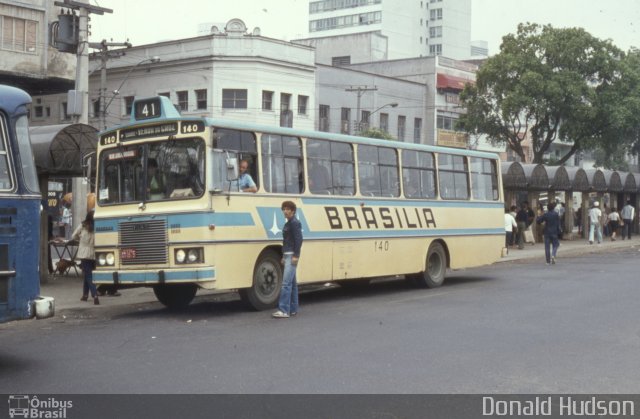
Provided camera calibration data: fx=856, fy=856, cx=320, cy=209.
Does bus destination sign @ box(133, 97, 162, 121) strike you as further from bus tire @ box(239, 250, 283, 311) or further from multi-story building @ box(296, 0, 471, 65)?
multi-story building @ box(296, 0, 471, 65)

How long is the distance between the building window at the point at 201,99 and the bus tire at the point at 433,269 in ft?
98.8

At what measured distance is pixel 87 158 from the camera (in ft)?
45.4

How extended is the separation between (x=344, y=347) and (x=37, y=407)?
3976 millimetres

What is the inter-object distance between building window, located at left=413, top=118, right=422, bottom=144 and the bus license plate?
155 ft

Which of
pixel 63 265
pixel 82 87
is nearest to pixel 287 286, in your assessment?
pixel 63 265

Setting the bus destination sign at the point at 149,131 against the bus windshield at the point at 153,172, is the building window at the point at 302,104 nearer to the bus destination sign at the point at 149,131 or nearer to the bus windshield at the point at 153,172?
the bus windshield at the point at 153,172

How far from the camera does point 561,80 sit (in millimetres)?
45031

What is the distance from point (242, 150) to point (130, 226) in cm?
209

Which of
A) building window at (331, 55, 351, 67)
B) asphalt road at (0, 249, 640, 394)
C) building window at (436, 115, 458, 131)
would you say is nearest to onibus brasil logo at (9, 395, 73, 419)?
asphalt road at (0, 249, 640, 394)

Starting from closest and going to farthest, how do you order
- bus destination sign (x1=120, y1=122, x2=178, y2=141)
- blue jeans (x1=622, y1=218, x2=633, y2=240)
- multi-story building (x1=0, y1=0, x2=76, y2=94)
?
bus destination sign (x1=120, y1=122, x2=178, y2=141) → multi-story building (x1=0, y1=0, x2=76, y2=94) → blue jeans (x1=622, y1=218, x2=633, y2=240)

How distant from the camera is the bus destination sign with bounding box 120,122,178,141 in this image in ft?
43.0

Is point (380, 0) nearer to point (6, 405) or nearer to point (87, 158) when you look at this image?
point (87, 158)

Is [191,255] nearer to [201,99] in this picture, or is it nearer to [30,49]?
[30,49]

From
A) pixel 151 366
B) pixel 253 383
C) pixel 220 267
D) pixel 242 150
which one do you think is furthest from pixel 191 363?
pixel 242 150
